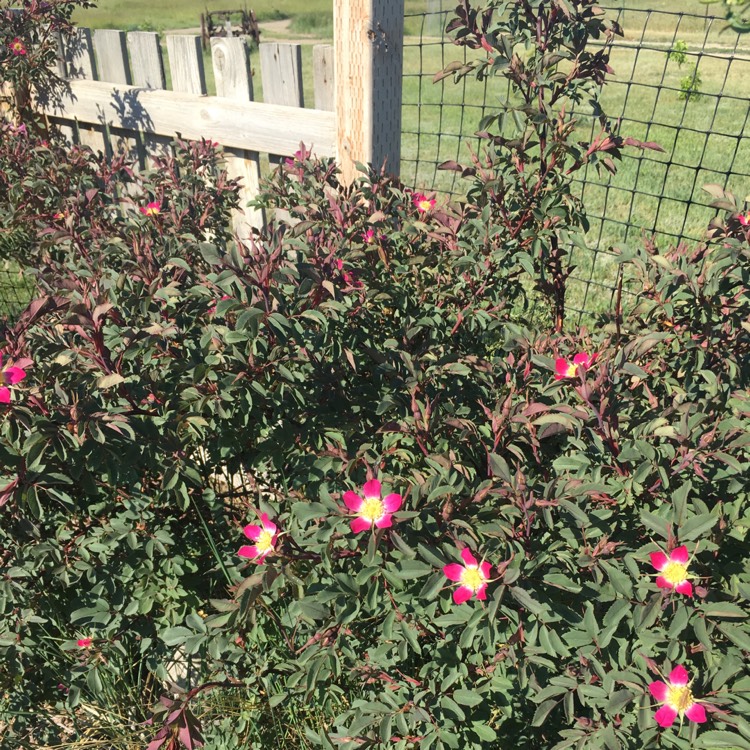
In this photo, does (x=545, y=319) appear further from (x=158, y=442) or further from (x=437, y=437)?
(x=158, y=442)

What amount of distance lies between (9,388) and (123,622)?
698 millimetres

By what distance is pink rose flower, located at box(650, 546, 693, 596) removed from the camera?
41.4 inches

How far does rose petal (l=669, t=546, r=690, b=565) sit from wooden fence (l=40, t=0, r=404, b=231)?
1724 millimetres

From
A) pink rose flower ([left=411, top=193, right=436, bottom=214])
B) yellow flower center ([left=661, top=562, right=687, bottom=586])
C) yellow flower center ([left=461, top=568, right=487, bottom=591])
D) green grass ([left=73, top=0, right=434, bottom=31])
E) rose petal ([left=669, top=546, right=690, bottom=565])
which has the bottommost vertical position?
green grass ([left=73, top=0, right=434, bottom=31])

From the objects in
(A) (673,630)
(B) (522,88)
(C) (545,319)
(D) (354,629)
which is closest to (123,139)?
(C) (545,319)

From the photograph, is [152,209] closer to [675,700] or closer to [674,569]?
[674,569]

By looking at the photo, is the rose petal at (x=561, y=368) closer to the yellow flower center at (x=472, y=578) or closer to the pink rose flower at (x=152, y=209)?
the yellow flower center at (x=472, y=578)

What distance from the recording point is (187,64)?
3.21 meters

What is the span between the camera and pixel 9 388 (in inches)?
47.3

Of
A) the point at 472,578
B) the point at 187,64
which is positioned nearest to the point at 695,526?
the point at 472,578

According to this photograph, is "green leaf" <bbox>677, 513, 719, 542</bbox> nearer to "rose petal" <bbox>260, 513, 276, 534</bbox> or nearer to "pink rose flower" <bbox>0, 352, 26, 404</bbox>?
"rose petal" <bbox>260, 513, 276, 534</bbox>

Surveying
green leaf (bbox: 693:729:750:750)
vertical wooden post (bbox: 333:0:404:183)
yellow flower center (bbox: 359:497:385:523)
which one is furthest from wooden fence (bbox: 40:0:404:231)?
green leaf (bbox: 693:729:750:750)

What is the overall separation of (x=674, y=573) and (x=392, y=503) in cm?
44

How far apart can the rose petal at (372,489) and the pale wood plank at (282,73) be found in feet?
7.19
